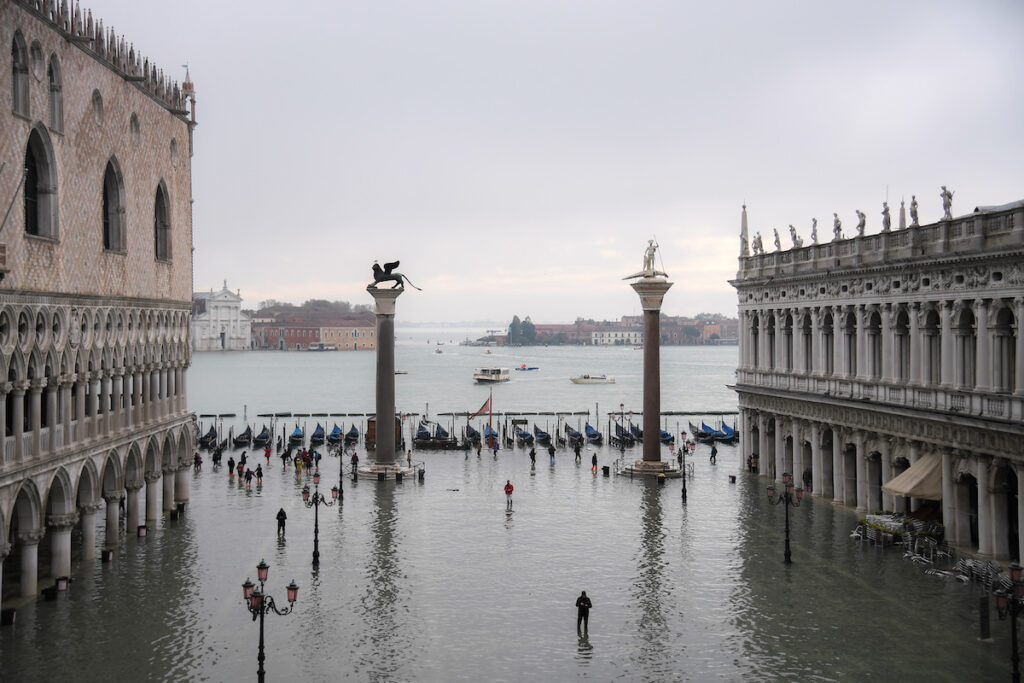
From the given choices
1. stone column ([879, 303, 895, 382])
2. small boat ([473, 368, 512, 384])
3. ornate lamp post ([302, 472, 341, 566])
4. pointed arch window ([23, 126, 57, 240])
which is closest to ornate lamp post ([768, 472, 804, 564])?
stone column ([879, 303, 895, 382])

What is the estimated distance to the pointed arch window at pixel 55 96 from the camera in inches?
1056

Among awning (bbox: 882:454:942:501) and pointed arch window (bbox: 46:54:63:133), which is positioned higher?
pointed arch window (bbox: 46:54:63:133)

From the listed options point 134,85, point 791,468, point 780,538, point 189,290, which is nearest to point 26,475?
point 134,85

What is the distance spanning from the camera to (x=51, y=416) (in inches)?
1056

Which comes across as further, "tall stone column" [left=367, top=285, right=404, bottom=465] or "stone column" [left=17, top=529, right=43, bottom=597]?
"tall stone column" [left=367, top=285, right=404, bottom=465]

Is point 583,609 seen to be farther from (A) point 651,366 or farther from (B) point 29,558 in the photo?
(A) point 651,366

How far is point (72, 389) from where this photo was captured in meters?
28.7

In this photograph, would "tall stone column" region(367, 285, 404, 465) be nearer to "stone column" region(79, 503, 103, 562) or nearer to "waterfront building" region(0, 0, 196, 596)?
"waterfront building" region(0, 0, 196, 596)

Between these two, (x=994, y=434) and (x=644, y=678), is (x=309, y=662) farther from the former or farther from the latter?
(x=994, y=434)

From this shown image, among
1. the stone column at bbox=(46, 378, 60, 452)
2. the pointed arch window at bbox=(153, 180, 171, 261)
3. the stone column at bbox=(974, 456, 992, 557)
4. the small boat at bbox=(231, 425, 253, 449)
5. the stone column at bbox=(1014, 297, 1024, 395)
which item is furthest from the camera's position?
the small boat at bbox=(231, 425, 253, 449)

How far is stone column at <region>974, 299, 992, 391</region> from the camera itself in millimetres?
29984

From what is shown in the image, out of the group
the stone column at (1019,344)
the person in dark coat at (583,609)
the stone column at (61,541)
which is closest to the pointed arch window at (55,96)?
the stone column at (61,541)

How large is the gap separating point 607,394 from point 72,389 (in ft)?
408

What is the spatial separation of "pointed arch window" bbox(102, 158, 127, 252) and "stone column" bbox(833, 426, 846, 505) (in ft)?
90.4
